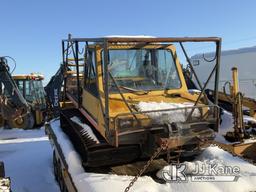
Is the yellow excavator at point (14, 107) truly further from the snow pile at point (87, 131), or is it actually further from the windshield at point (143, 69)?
the windshield at point (143, 69)

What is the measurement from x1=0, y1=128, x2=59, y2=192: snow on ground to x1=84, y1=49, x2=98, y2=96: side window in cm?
233

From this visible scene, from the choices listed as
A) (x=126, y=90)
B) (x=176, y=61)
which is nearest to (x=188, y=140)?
(x=126, y=90)

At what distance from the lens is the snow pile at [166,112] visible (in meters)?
4.73

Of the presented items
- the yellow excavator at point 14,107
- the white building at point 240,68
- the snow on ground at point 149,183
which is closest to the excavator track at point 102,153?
the snow on ground at point 149,183

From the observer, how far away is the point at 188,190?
4.41 m

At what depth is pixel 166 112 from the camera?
4.75 m

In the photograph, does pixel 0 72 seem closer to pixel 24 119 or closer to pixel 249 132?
pixel 24 119

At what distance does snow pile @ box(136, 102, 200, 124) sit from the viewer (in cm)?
473

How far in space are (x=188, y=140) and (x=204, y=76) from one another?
21.7 m

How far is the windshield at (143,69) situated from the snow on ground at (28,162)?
9.10ft

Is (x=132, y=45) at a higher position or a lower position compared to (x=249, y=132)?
higher

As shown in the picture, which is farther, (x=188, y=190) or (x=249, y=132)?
(x=249, y=132)

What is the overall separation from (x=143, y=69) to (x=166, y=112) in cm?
104

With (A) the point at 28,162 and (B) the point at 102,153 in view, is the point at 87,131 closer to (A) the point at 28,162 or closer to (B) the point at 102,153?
(B) the point at 102,153
